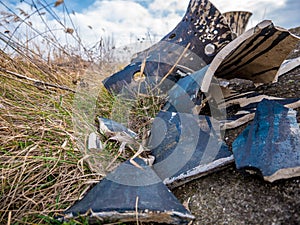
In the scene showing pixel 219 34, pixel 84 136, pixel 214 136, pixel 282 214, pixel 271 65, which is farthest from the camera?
pixel 219 34

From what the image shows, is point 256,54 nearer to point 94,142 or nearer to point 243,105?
point 243,105

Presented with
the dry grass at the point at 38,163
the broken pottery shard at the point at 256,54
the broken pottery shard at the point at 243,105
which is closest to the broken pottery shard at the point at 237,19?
the broken pottery shard at the point at 256,54

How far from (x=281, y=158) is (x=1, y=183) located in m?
0.95

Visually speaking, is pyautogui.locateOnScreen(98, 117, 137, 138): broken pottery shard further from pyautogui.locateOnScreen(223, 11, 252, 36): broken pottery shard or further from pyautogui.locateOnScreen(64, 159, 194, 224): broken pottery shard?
pyautogui.locateOnScreen(223, 11, 252, 36): broken pottery shard

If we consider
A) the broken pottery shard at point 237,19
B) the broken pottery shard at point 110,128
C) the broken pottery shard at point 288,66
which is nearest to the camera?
the broken pottery shard at point 110,128

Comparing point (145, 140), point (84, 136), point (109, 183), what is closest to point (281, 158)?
point (109, 183)

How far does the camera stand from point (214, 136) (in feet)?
3.61

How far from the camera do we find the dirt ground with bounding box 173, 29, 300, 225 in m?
0.73

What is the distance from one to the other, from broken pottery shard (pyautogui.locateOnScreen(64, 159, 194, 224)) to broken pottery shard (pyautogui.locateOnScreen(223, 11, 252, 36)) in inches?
77.8

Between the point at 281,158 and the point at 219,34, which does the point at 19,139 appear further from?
the point at 219,34

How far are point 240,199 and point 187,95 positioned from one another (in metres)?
0.64

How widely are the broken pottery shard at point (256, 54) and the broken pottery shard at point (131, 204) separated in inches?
23.8

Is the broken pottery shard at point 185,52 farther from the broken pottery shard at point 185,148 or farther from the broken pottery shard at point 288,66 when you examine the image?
the broken pottery shard at point 185,148

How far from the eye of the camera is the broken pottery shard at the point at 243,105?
1.23 meters
